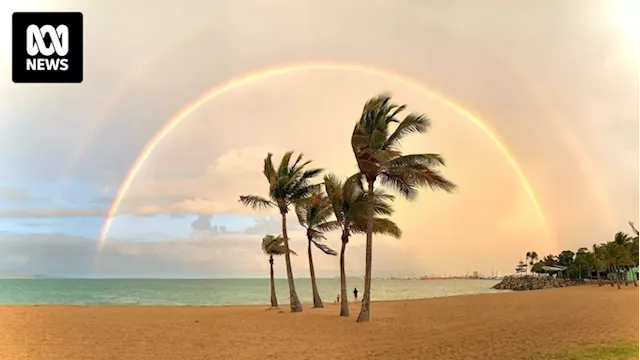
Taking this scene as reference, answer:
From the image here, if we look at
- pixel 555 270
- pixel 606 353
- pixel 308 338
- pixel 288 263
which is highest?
pixel 288 263

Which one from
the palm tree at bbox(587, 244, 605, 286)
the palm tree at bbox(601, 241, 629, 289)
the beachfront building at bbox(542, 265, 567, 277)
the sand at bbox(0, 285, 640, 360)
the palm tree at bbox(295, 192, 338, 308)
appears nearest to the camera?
the sand at bbox(0, 285, 640, 360)

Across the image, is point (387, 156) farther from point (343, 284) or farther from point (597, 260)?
point (597, 260)

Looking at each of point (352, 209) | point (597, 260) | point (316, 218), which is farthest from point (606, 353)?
point (597, 260)

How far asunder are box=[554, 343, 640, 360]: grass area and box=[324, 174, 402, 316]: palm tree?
45.0ft

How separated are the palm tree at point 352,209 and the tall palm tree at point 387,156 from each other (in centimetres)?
205

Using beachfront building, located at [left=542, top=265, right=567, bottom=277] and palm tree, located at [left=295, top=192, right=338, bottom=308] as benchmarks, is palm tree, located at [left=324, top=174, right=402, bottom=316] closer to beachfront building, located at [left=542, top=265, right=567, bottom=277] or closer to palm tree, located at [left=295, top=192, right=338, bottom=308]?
palm tree, located at [left=295, top=192, right=338, bottom=308]

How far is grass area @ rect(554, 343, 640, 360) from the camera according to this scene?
13507mm

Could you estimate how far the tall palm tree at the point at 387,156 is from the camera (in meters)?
24.0

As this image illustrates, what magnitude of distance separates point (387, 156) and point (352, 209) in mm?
5615

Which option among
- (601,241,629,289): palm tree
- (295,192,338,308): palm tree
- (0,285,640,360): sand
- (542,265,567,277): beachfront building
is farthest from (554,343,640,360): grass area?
(542,265,567,277): beachfront building

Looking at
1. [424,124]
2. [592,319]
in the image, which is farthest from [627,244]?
[424,124]

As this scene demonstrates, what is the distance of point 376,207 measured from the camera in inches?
1118

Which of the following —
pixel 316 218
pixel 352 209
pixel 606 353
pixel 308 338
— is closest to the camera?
pixel 606 353

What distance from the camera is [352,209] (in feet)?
93.4
